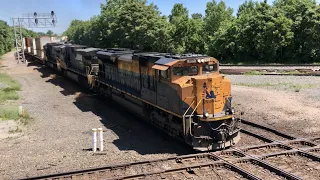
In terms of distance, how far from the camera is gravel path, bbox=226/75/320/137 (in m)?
12.8

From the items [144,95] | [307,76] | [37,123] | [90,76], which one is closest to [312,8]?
[307,76]

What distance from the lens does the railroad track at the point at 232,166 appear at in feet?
26.6

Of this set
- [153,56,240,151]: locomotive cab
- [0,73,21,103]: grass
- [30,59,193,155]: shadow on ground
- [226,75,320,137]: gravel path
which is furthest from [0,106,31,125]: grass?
[226,75,320,137]: gravel path

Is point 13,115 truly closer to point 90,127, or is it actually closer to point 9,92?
point 90,127

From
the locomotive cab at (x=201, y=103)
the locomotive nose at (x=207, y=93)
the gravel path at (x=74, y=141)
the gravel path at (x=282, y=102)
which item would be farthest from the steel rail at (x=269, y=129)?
the gravel path at (x=74, y=141)

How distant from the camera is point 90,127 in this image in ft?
44.2

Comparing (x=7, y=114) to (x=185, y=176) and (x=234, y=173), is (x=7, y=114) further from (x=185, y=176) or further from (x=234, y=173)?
(x=234, y=173)

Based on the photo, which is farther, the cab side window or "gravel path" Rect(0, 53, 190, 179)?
the cab side window

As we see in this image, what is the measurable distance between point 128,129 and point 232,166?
18.4ft

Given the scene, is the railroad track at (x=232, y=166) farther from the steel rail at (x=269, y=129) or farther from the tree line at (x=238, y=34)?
the tree line at (x=238, y=34)

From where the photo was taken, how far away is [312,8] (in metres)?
34.3

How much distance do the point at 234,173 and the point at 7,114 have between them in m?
11.7

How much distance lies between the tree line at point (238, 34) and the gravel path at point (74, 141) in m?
22.0

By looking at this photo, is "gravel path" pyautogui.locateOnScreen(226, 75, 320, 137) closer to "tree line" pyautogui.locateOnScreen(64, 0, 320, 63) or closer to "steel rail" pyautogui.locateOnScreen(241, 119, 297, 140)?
"steel rail" pyautogui.locateOnScreen(241, 119, 297, 140)
